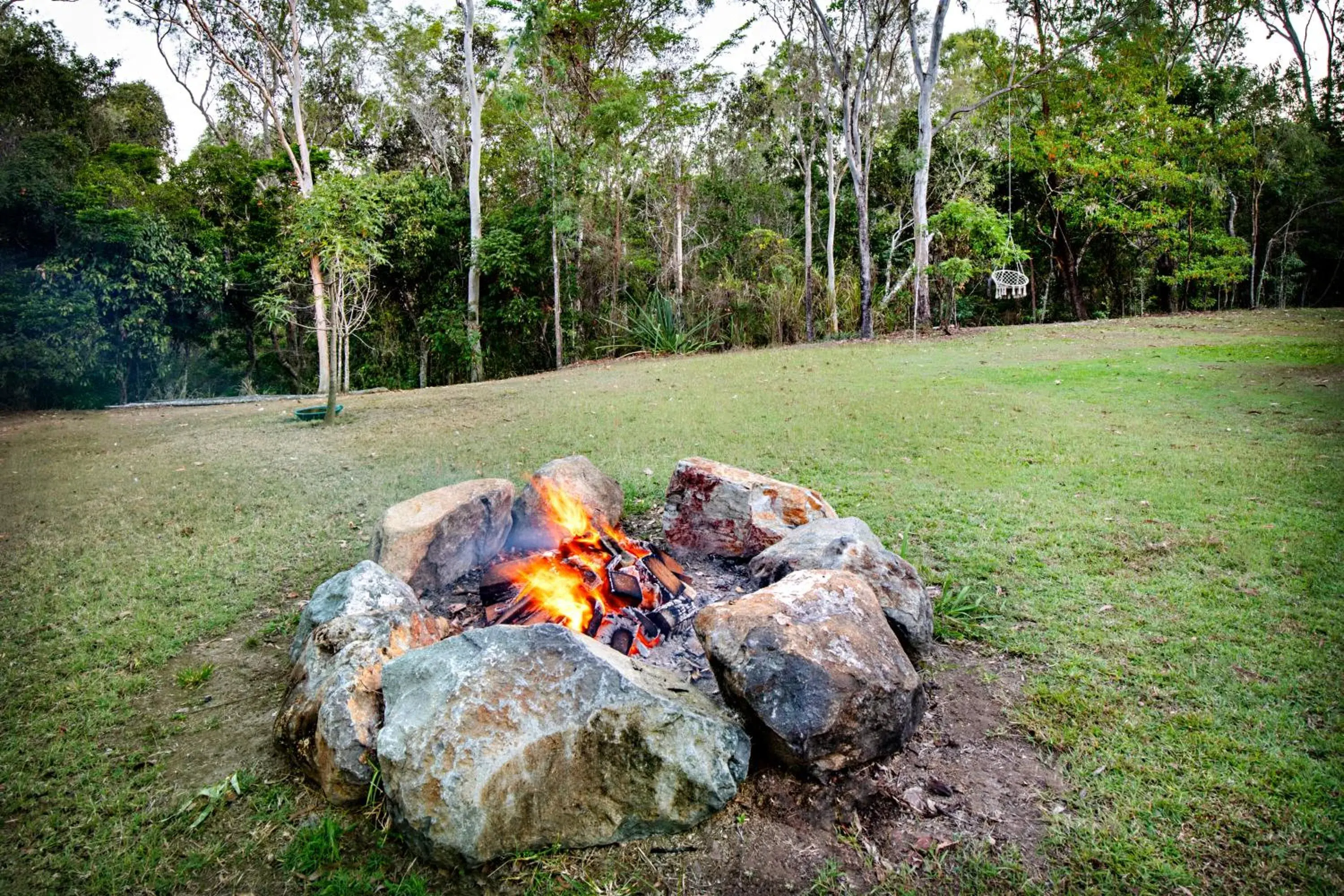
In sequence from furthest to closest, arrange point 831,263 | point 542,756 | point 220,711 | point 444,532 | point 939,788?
1. point 831,263
2. point 444,532
3. point 220,711
4. point 939,788
5. point 542,756

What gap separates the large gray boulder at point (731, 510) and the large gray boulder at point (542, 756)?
1378 millimetres

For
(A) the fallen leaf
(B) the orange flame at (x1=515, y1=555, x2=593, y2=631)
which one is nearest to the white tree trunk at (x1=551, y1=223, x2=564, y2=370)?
(B) the orange flame at (x1=515, y1=555, x2=593, y2=631)

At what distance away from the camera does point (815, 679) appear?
1.72 metres

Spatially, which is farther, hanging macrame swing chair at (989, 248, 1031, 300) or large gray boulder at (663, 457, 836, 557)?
hanging macrame swing chair at (989, 248, 1031, 300)

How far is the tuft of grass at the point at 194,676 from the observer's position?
2252mm

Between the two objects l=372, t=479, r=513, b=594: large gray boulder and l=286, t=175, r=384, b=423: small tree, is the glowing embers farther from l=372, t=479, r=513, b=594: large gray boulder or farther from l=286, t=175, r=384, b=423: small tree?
l=286, t=175, r=384, b=423: small tree

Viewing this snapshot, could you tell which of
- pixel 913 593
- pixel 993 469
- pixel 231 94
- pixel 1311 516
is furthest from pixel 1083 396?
pixel 231 94

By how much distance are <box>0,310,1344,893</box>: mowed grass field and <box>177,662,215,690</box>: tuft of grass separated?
0.04m

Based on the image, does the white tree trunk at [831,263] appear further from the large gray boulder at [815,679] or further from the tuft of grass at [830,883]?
the tuft of grass at [830,883]

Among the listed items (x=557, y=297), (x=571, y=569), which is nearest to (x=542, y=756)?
(x=571, y=569)

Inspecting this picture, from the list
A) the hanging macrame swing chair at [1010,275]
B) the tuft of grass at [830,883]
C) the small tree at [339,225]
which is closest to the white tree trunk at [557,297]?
the small tree at [339,225]

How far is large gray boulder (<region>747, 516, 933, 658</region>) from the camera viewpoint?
2303mm

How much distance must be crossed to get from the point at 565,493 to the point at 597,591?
0.79 metres

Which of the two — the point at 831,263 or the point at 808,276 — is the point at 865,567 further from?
the point at 831,263
